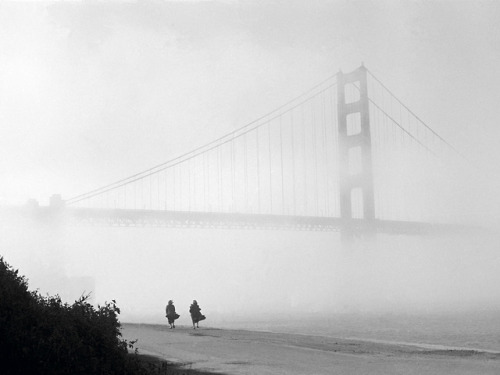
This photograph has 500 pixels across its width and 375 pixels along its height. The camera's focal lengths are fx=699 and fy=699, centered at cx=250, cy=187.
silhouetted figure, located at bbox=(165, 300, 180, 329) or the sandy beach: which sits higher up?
silhouetted figure, located at bbox=(165, 300, 180, 329)

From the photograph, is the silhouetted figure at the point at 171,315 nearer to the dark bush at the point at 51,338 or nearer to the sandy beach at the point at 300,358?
the sandy beach at the point at 300,358

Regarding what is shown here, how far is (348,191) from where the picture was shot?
2758 inches

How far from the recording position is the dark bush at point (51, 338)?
7.98m

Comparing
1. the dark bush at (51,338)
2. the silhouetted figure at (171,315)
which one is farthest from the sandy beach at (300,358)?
the silhouetted figure at (171,315)

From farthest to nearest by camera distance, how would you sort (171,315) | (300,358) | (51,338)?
1. (171,315)
2. (300,358)
3. (51,338)

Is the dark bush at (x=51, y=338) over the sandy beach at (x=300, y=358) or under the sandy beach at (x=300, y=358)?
over

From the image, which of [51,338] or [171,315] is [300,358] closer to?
[51,338]

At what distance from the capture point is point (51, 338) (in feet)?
26.6

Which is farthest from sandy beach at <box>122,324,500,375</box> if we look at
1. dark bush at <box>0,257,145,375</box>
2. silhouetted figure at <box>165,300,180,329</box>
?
silhouetted figure at <box>165,300,180,329</box>

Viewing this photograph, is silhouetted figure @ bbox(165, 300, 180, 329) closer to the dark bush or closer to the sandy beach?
the sandy beach

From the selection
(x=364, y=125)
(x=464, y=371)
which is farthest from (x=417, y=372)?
(x=364, y=125)

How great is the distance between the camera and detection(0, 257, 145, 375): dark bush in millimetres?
7980

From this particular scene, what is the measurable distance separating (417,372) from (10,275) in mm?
7139

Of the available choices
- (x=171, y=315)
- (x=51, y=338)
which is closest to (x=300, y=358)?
(x=51, y=338)
